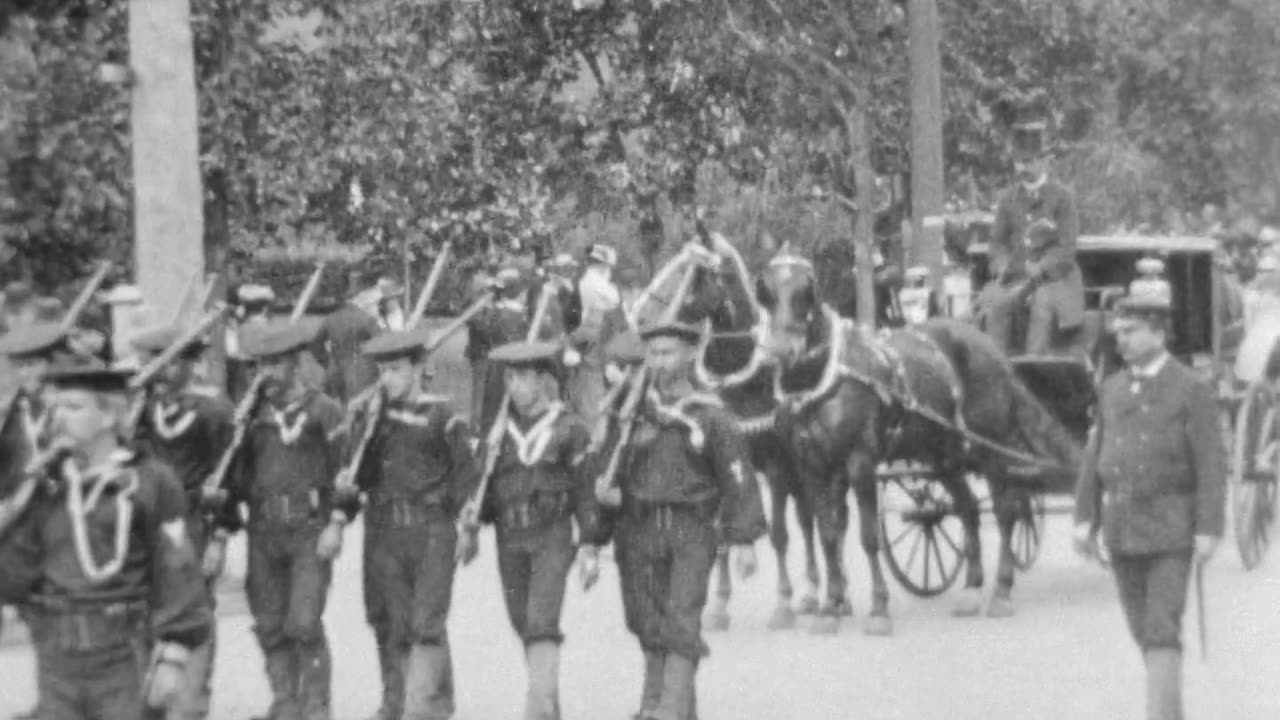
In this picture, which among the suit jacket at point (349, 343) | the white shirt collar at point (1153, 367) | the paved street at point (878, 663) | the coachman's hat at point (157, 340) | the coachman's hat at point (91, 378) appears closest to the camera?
the coachman's hat at point (91, 378)

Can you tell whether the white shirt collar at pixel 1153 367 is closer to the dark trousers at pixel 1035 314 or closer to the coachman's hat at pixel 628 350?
the coachman's hat at pixel 628 350

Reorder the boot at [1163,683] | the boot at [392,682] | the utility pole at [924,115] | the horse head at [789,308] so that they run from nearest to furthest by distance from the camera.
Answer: the boot at [1163,683] < the boot at [392,682] < the horse head at [789,308] < the utility pole at [924,115]

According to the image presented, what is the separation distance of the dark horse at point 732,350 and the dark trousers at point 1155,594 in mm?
4286

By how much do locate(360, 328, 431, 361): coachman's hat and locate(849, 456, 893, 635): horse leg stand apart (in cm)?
424

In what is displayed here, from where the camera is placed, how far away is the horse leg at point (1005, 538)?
60.5 feet

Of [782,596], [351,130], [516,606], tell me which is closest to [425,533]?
[516,606]

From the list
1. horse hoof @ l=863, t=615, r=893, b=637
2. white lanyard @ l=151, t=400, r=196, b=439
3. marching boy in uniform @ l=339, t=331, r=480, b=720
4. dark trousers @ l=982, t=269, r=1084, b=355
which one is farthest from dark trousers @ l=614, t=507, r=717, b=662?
dark trousers @ l=982, t=269, r=1084, b=355

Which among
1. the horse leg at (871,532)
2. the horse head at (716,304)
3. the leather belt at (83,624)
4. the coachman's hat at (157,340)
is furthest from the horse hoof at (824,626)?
the leather belt at (83,624)

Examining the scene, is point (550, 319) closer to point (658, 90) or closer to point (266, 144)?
point (266, 144)

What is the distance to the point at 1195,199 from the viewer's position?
56344 millimetres

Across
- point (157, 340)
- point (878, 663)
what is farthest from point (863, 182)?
point (157, 340)

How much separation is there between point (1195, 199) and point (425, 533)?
43663mm

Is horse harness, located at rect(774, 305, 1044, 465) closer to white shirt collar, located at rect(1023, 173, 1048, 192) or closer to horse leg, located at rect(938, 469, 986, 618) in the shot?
horse leg, located at rect(938, 469, 986, 618)

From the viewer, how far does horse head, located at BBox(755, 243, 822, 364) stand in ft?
56.8
